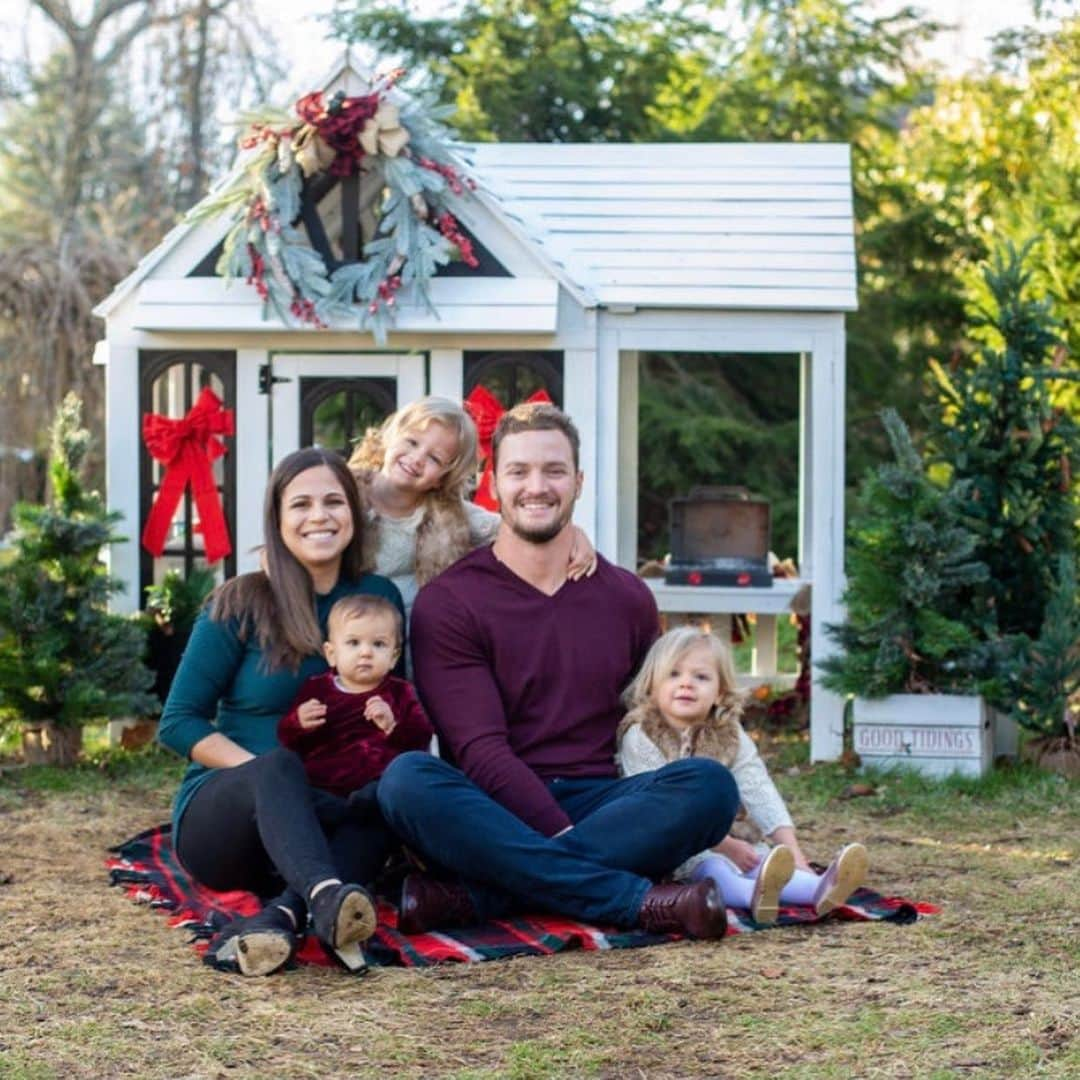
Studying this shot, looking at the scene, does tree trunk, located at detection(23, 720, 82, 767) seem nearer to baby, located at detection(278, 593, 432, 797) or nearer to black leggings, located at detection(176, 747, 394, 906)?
black leggings, located at detection(176, 747, 394, 906)

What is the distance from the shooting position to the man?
4.25m

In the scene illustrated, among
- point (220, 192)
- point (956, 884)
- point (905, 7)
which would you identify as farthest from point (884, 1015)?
point (905, 7)

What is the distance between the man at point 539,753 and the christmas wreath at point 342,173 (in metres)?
2.54

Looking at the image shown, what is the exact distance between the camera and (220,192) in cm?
720

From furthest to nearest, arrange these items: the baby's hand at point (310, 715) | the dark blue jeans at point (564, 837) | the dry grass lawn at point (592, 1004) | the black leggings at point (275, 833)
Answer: the baby's hand at point (310, 715) → the dark blue jeans at point (564, 837) → the black leggings at point (275, 833) → the dry grass lawn at point (592, 1004)

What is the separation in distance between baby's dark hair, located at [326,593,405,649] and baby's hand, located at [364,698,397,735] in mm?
160

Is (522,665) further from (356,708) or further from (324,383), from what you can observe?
(324,383)

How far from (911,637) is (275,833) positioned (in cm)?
330

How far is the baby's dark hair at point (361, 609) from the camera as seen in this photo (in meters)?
4.51

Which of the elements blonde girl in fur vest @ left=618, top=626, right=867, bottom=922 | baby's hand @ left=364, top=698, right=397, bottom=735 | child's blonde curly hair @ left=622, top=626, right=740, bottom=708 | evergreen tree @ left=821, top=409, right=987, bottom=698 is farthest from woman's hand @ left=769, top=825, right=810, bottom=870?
evergreen tree @ left=821, top=409, right=987, bottom=698

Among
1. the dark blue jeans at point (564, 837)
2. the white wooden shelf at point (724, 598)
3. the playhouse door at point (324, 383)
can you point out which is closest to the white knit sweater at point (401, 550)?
the dark blue jeans at point (564, 837)

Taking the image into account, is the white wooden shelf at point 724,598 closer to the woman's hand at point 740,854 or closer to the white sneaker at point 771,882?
the woman's hand at point 740,854

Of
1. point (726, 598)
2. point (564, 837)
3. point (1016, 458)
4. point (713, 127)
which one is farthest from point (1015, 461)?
point (713, 127)

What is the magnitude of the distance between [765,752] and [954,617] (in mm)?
1005
